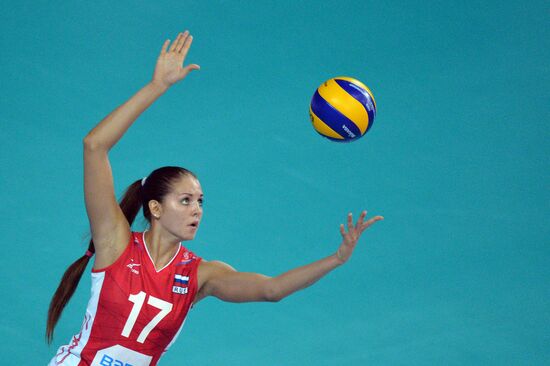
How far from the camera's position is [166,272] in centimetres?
362

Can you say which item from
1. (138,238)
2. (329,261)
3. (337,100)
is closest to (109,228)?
(138,238)

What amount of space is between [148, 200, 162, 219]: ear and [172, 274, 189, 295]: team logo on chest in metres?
0.27

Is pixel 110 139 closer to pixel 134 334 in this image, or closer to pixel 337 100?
pixel 134 334

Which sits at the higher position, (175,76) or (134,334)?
(175,76)

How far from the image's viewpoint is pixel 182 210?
11.8ft

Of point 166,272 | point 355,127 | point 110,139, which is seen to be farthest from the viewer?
point 355,127

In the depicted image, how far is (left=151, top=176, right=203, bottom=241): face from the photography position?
11.7 feet

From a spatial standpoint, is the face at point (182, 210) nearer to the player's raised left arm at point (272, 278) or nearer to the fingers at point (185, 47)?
the player's raised left arm at point (272, 278)

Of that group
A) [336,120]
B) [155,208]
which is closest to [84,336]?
[155,208]

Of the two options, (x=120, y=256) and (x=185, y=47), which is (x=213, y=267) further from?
(x=185, y=47)

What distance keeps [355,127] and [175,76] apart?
1.32m

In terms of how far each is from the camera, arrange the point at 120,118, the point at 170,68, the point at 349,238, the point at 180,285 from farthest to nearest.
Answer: the point at 180,285
the point at 349,238
the point at 170,68
the point at 120,118

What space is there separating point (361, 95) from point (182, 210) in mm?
1236

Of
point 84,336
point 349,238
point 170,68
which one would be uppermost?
point 170,68
